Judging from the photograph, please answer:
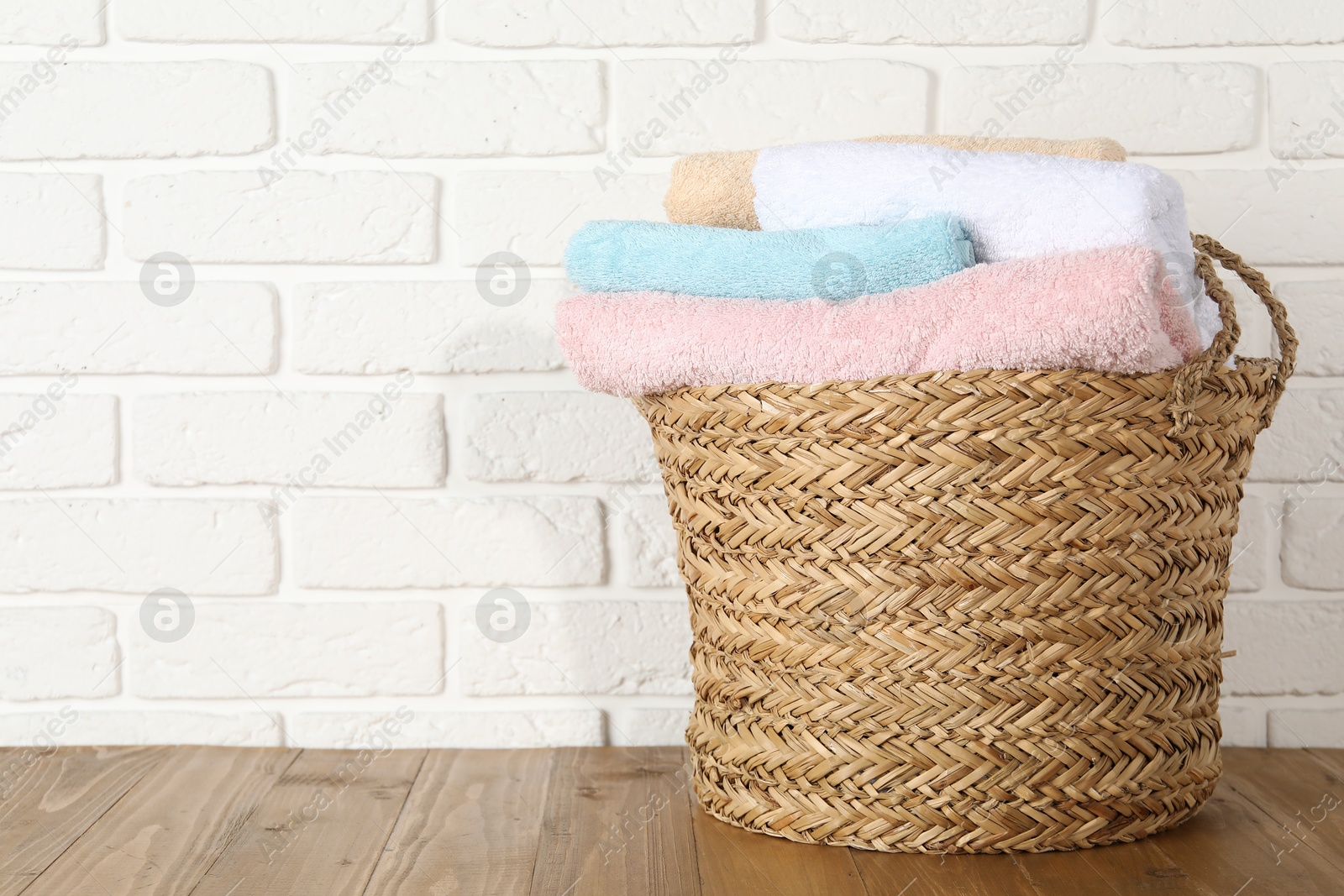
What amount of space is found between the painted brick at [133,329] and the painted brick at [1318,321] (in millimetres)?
941

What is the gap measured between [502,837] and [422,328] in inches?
18.4

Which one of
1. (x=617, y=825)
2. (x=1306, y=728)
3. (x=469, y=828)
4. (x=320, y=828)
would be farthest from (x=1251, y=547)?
(x=320, y=828)

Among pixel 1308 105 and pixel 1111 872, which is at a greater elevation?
pixel 1308 105

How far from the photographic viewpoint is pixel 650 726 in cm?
107

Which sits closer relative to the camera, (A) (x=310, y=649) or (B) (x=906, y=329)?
(B) (x=906, y=329)

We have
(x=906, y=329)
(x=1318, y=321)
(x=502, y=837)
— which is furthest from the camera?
(x=1318, y=321)

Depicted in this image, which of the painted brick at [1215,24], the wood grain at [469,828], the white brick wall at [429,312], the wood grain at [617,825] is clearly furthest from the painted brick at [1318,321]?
the wood grain at [469,828]

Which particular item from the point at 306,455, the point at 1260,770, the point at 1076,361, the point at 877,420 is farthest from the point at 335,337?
the point at 1260,770

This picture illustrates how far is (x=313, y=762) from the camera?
3.36ft

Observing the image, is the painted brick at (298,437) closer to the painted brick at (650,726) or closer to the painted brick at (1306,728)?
the painted brick at (650,726)

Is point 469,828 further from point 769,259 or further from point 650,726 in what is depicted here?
point 769,259

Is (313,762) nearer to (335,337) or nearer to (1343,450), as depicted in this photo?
(335,337)

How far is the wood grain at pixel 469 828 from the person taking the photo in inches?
29.5

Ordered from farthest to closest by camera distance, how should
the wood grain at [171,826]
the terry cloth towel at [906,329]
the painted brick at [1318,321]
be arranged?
the painted brick at [1318,321], the wood grain at [171,826], the terry cloth towel at [906,329]
